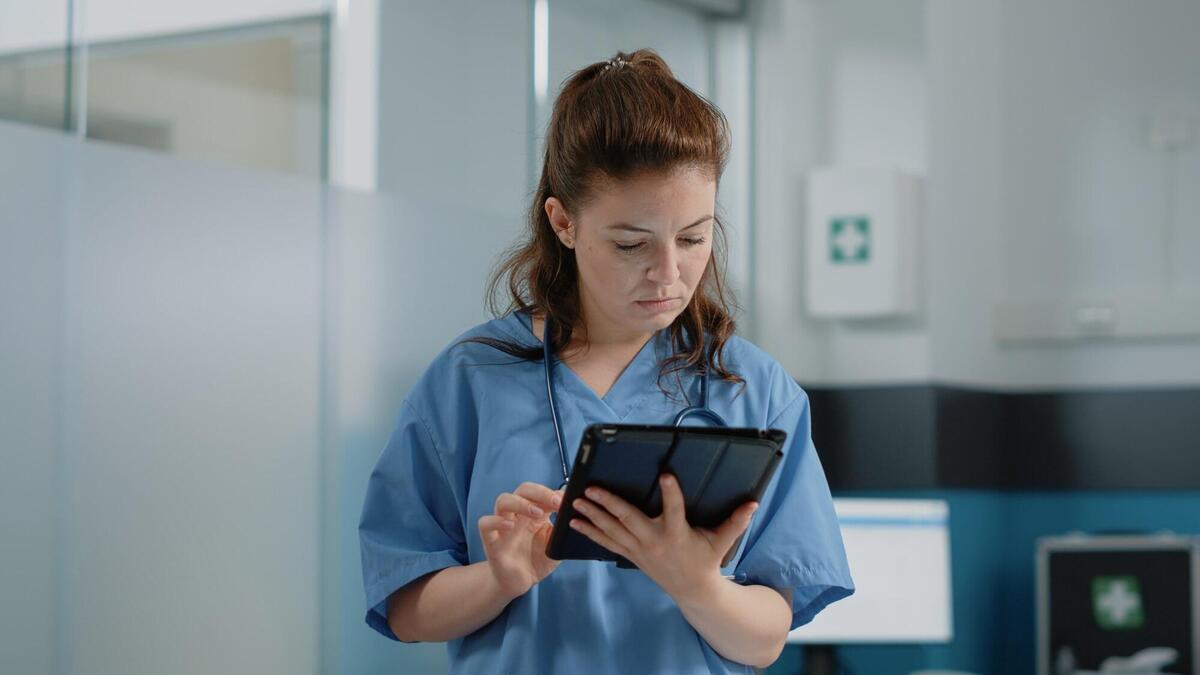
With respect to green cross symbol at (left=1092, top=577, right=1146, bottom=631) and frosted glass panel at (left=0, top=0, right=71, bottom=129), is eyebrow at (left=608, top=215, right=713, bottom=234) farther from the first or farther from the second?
green cross symbol at (left=1092, top=577, right=1146, bottom=631)

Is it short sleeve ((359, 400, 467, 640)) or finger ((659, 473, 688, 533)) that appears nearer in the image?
finger ((659, 473, 688, 533))

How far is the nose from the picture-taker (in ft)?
3.89

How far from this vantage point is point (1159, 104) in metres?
3.71

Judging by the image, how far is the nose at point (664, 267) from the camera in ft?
3.89

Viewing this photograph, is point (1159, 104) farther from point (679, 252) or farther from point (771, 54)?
point (679, 252)

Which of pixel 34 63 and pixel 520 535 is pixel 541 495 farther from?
pixel 34 63

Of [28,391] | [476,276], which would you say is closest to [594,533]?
[28,391]

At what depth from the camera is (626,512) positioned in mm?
1094

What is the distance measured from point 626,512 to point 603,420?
0.19 m

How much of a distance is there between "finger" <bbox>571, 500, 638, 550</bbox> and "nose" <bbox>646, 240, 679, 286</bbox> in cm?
21

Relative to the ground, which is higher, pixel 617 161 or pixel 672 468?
pixel 617 161

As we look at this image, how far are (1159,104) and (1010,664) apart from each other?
154 centimetres

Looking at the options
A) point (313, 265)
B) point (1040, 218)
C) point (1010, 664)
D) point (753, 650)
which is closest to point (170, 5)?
point (313, 265)

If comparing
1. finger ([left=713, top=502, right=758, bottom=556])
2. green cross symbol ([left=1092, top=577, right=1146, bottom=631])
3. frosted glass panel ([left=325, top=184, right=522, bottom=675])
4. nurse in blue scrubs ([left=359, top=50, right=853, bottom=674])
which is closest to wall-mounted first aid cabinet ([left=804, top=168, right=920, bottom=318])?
green cross symbol ([left=1092, top=577, right=1146, bottom=631])
